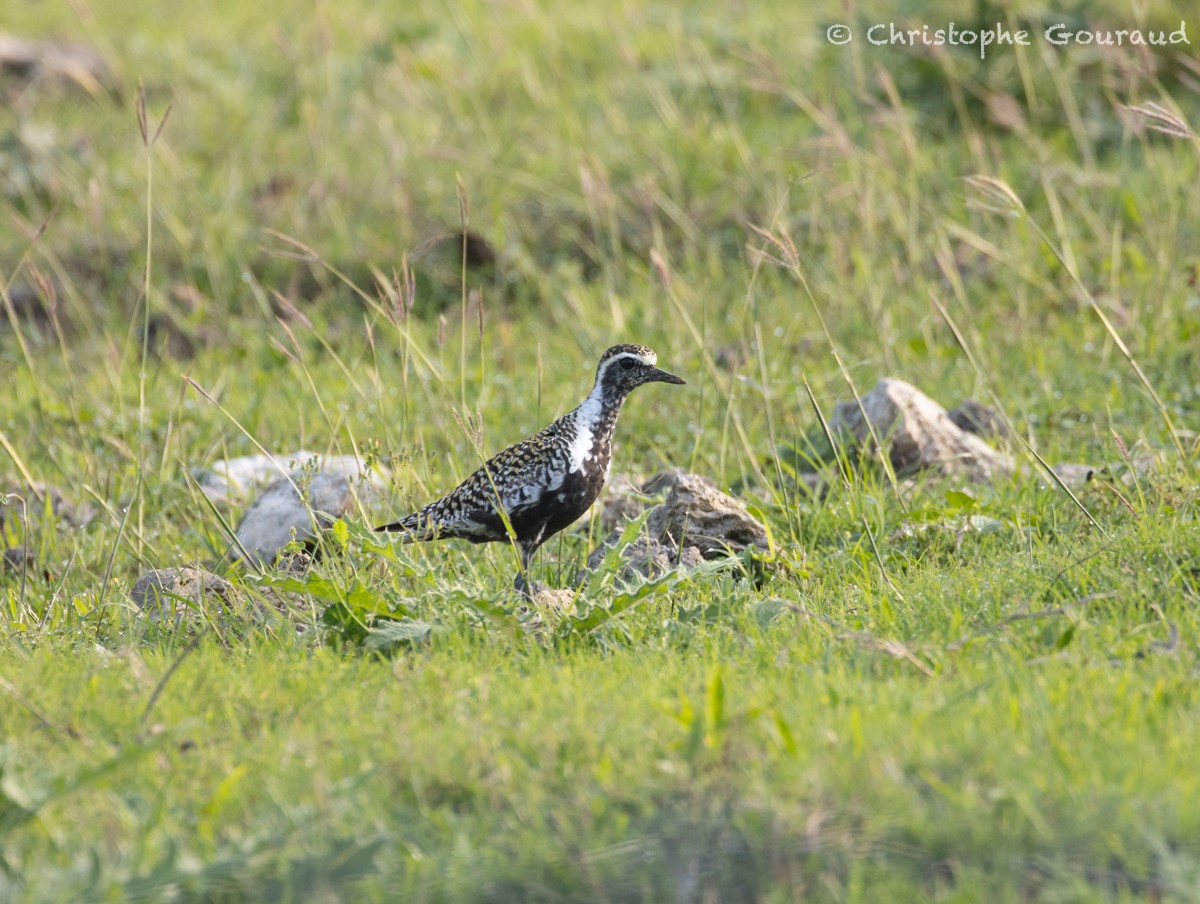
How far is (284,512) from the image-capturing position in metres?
6.05

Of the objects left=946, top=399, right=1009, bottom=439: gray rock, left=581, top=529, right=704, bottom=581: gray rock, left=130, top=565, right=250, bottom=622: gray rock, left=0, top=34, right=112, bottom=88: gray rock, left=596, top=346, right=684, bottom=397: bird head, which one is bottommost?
left=946, top=399, right=1009, bottom=439: gray rock

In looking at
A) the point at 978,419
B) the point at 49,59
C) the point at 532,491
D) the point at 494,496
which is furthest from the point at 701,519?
the point at 49,59

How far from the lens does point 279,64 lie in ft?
39.1

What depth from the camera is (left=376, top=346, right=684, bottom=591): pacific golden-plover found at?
5.31 metres

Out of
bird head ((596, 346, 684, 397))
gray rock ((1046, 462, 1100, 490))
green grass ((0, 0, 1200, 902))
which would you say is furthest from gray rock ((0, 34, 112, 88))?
gray rock ((1046, 462, 1100, 490))

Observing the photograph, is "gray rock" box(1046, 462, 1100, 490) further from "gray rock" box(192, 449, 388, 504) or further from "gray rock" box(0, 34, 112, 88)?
"gray rock" box(0, 34, 112, 88)

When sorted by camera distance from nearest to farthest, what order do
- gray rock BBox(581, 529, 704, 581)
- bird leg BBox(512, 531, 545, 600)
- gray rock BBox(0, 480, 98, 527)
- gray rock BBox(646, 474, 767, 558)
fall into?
bird leg BBox(512, 531, 545, 600), gray rock BBox(581, 529, 704, 581), gray rock BBox(646, 474, 767, 558), gray rock BBox(0, 480, 98, 527)

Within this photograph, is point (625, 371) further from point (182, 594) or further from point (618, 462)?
point (182, 594)

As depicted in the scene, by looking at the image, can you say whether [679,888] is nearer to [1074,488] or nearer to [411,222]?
[1074,488]

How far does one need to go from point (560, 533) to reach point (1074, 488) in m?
2.07

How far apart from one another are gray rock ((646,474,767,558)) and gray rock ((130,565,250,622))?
154 centimetres

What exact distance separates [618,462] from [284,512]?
5.26 feet

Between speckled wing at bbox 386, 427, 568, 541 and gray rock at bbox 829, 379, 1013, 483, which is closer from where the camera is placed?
speckled wing at bbox 386, 427, 568, 541

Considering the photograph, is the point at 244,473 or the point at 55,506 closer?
the point at 55,506
